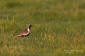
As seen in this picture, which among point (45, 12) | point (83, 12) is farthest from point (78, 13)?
point (45, 12)

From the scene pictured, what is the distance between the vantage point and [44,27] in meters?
9.69

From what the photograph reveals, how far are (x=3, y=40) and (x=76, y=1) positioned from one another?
5.64m

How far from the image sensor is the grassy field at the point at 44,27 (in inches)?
291

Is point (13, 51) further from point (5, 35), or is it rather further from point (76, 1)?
point (76, 1)

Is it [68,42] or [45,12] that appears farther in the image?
[45,12]

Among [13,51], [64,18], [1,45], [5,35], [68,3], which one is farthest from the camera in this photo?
[68,3]

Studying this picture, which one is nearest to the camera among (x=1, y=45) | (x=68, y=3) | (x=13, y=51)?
(x=13, y=51)

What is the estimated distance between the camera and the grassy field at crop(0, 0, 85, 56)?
7.39m

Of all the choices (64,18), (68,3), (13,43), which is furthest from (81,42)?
(68,3)

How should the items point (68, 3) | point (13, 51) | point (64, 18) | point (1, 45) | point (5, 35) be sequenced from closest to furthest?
point (13, 51) < point (1, 45) < point (5, 35) < point (64, 18) < point (68, 3)

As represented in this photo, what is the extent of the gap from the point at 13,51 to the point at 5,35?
1737mm

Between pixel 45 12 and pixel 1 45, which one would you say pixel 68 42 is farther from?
pixel 45 12

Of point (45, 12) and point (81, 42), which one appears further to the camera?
point (45, 12)

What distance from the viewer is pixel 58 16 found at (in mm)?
11453
